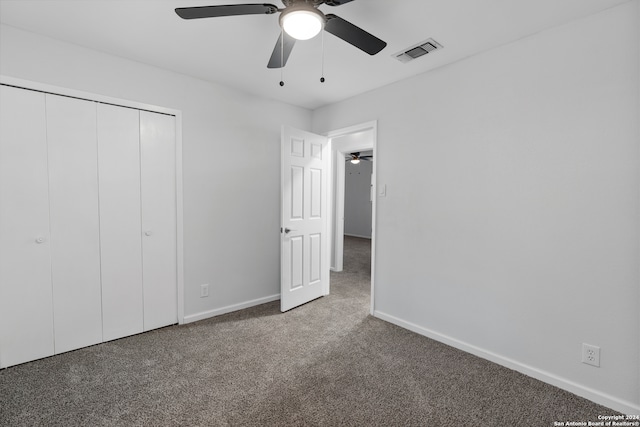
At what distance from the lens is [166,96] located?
9.50 feet

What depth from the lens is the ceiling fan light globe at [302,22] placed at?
1511mm

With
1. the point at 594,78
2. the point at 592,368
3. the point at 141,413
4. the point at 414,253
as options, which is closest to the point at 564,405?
the point at 592,368

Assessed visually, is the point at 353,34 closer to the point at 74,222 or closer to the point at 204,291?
the point at 74,222

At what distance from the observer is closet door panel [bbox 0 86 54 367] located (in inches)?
87.4

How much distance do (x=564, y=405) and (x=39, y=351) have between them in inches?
147

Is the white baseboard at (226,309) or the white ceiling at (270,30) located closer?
the white ceiling at (270,30)

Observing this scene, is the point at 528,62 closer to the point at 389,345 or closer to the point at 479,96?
Answer: the point at 479,96

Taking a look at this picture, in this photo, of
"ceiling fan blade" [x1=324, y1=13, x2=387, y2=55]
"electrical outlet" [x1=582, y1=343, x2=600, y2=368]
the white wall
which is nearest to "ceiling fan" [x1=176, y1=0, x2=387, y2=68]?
"ceiling fan blade" [x1=324, y1=13, x2=387, y2=55]

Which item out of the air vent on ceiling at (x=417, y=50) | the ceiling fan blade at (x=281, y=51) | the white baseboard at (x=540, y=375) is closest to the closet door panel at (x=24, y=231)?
the ceiling fan blade at (x=281, y=51)

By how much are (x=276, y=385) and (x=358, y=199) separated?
798 cm

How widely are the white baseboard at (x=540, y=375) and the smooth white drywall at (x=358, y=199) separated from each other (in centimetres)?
658

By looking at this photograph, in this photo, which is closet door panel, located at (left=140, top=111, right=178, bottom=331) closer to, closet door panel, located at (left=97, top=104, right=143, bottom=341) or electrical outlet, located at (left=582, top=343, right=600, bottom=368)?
closet door panel, located at (left=97, top=104, right=143, bottom=341)

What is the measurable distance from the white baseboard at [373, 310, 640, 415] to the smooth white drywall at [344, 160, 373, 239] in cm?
658

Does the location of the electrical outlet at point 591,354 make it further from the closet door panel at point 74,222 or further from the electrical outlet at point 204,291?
the closet door panel at point 74,222
